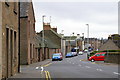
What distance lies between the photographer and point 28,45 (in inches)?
1443

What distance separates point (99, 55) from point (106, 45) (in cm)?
3073

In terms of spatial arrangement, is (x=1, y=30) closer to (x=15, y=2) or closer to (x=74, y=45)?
(x=15, y=2)

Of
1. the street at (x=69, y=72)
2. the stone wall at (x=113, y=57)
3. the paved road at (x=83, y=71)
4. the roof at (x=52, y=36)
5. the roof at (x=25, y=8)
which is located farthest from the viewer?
the roof at (x=52, y=36)

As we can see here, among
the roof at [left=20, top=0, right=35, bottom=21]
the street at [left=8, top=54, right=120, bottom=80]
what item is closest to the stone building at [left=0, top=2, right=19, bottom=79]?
the street at [left=8, top=54, right=120, bottom=80]

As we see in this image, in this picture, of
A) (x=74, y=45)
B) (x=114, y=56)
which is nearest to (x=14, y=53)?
(x=114, y=56)

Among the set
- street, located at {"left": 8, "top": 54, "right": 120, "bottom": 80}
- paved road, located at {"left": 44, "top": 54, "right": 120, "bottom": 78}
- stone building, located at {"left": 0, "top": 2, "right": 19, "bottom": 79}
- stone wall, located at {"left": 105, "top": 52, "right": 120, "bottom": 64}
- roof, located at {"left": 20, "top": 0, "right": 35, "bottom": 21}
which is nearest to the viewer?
stone building, located at {"left": 0, "top": 2, "right": 19, "bottom": 79}

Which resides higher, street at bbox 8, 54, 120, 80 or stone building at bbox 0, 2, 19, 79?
stone building at bbox 0, 2, 19, 79

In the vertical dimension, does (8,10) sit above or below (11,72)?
above

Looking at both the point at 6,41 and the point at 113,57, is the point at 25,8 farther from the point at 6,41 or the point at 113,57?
the point at 6,41

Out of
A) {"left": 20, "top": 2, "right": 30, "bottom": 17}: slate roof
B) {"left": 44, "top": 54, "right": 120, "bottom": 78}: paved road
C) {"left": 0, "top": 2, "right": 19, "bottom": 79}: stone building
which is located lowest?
{"left": 44, "top": 54, "right": 120, "bottom": 78}: paved road

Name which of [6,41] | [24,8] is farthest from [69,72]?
[24,8]

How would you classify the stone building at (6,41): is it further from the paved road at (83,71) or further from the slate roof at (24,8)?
the slate roof at (24,8)

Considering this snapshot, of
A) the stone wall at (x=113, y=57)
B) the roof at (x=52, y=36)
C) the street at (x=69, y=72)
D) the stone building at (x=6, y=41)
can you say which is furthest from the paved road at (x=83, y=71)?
the roof at (x=52, y=36)

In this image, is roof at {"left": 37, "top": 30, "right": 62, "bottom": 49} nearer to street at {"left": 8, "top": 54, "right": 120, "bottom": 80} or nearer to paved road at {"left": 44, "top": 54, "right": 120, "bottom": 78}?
paved road at {"left": 44, "top": 54, "right": 120, "bottom": 78}
